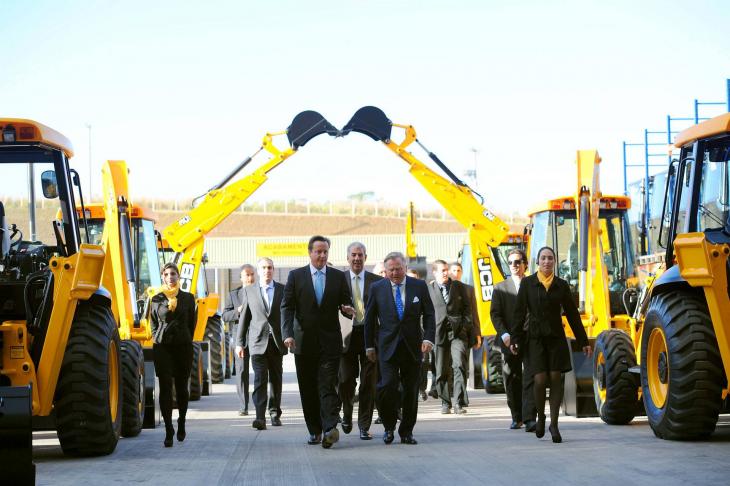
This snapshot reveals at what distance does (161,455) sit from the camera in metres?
12.4

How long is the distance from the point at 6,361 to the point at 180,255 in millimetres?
13263

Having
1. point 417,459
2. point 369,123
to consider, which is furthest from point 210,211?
point 417,459

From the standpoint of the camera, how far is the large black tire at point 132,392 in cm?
1462

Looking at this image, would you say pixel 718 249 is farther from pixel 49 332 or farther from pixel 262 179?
pixel 262 179

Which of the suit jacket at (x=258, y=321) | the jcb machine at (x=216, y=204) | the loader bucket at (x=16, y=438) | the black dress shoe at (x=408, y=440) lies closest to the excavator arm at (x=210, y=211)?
the jcb machine at (x=216, y=204)

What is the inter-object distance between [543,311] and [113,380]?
4556 millimetres

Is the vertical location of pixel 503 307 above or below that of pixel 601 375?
above

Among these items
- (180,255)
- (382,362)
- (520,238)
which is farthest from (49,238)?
(520,238)

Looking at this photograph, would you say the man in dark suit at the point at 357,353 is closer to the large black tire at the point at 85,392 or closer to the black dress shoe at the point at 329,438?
the black dress shoe at the point at 329,438

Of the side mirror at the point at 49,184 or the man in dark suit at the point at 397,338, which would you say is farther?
the man in dark suit at the point at 397,338

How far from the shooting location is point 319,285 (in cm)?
1367

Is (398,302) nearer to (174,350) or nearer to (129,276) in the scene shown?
(174,350)

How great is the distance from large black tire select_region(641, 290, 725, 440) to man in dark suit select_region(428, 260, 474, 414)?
16.9ft

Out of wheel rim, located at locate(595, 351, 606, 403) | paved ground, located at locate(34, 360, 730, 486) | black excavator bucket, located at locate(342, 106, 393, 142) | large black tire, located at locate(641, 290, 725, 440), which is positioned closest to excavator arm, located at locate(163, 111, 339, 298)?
black excavator bucket, located at locate(342, 106, 393, 142)
